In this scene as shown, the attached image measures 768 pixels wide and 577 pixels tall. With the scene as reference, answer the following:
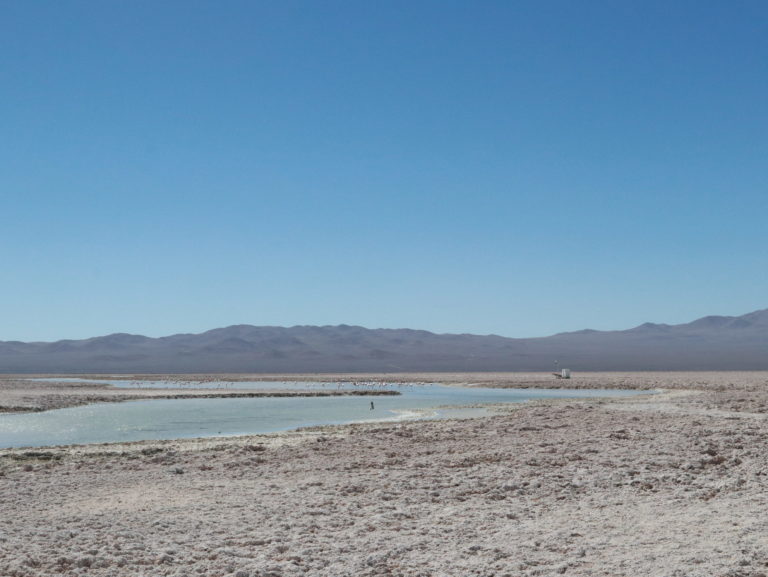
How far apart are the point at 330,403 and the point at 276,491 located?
29397 millimetres

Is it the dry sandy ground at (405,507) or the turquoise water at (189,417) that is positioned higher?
the dry sandy ground at (405,507)

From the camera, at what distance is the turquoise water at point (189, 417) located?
81.5 ft

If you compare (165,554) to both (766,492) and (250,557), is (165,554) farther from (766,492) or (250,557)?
(766,492)

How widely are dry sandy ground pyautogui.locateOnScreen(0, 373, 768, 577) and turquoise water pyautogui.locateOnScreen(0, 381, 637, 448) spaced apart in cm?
633

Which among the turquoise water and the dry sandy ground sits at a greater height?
the dry sandy ground

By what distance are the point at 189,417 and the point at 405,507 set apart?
924 inches

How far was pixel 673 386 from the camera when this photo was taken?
160ft

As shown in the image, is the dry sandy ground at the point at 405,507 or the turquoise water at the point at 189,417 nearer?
the dry sandy ground at the point at 405,507

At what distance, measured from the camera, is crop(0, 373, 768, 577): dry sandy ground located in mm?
7980

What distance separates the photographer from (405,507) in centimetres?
1078

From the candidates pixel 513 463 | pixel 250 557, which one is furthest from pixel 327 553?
pixel 513 463

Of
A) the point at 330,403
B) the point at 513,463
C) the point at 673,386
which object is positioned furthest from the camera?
→ the point at 673,386

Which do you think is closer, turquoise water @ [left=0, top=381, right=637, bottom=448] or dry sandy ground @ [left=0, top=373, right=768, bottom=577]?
dry sandy ground @ [left=0, top=373, right=768, bottom=577]

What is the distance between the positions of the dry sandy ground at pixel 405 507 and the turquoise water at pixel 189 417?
6.33m
